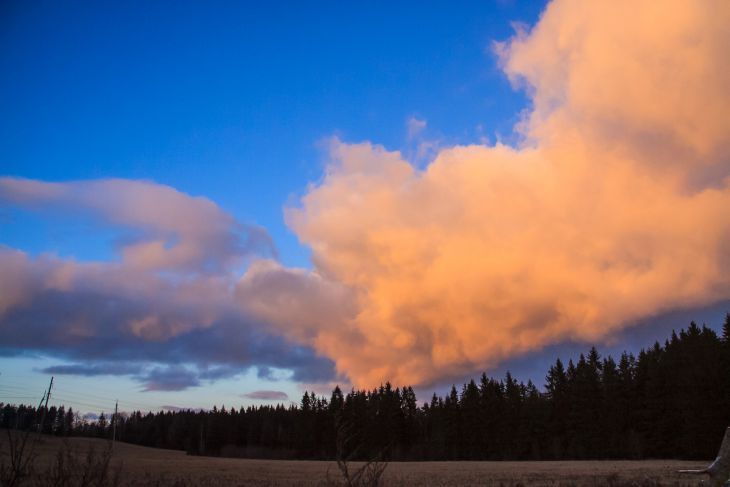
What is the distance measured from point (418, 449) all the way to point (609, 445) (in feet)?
Result: 138

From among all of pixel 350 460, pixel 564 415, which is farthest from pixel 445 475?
pixel 564 415

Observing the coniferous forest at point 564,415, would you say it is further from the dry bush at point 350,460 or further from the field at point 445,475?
the dry bush at point 350,460

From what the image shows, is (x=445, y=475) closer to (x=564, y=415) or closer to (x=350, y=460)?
(x=350, y=460)

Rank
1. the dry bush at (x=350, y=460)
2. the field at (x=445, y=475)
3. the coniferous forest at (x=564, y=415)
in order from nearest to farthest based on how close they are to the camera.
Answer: the dry bush at (x=350, y=460), the field at (x=445, y=475), the coniferous forest at (x=564, y=415)

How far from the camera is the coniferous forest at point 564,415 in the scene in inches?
2803

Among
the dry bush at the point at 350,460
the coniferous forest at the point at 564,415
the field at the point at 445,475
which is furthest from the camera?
the coniferous forest at the point at 564,415

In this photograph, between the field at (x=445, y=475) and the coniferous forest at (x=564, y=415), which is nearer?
the field at (x=445, y=475)

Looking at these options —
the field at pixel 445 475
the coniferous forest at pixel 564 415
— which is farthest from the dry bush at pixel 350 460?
the coniferous forest at pixel 564 415

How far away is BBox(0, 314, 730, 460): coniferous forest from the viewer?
71.2 metres

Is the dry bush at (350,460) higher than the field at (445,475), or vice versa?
the dry bush at (350,460)

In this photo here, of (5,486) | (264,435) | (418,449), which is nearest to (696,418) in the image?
(418,449)

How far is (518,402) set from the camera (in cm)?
10506

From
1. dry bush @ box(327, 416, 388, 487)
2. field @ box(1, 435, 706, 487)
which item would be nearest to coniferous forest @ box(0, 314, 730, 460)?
field @ box(1, 435, 706, 487)

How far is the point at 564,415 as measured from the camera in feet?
308
